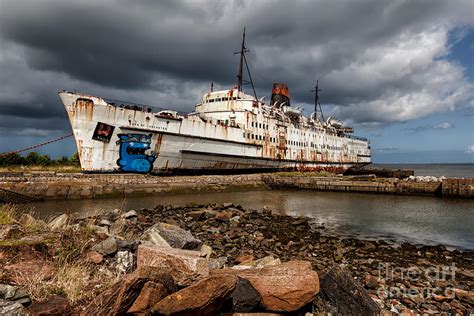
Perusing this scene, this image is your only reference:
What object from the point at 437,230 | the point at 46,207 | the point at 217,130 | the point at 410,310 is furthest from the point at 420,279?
the point at 217,130

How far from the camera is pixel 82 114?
2200 cm

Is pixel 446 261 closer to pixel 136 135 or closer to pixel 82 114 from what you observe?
pixel 136 135

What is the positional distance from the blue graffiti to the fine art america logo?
19792 mm

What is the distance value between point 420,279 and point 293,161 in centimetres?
3260

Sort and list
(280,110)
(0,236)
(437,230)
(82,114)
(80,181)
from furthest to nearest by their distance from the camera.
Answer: (280,110)
(82,114)
(80,181)
(437,230)
(0,236)

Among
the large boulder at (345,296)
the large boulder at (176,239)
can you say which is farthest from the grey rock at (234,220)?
the large boulder at (345,296)

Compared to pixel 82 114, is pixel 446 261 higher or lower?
lower

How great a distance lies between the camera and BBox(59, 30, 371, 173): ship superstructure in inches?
882

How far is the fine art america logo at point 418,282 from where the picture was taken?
5.80 meters

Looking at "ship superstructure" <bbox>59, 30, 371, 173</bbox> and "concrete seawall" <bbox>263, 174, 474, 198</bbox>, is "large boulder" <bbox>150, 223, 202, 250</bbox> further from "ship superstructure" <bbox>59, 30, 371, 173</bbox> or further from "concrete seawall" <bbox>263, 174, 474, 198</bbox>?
"concrete seawall" <bbox>263, 174, 474, 198</bbox>

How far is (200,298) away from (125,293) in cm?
79

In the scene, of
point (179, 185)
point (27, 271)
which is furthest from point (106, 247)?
point (179, 185)

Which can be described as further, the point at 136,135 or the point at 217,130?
the point at 217,130

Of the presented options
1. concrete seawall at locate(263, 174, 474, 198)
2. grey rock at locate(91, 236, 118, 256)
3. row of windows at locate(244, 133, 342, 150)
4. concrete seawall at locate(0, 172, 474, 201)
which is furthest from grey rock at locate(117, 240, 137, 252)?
row of windows at locate(244, 133, 342, 150)
